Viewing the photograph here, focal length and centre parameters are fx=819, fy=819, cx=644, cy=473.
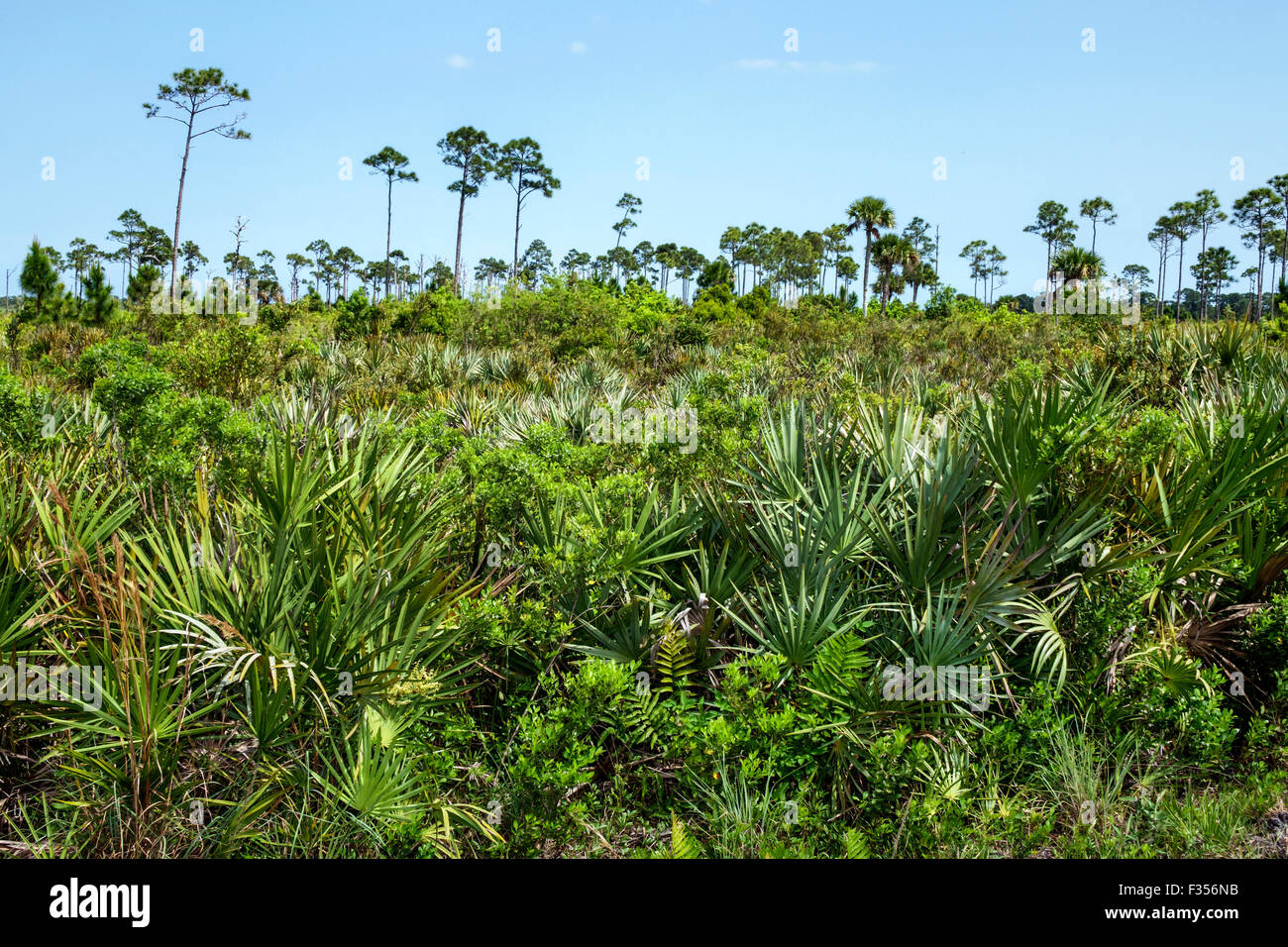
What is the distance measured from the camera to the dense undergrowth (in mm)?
3484

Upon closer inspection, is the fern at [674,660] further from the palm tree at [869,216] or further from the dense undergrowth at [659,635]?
the palm tree at [869,216]

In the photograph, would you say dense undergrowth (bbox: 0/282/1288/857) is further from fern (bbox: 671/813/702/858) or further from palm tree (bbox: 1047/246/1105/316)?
palm tree (bbox: 1047/246/1105/316)

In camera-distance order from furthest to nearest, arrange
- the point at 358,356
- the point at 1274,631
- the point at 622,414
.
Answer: the point at 358,356, the point at 622,414, the point at 1274,631

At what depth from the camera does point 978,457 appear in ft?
16.5

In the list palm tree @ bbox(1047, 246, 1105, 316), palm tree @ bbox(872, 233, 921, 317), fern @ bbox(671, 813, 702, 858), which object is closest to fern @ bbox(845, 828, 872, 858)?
fern @ bbox(671, 813, 702, 858)

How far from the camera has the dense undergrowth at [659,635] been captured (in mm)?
3484

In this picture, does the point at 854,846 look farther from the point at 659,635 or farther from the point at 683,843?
the point at 659,635

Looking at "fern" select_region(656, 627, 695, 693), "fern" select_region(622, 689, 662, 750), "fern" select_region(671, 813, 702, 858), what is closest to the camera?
"fern" select_region(671, 813, 702, 858)

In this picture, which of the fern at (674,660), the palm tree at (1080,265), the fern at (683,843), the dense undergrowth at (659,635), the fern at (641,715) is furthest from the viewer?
the palm tree at (1080,265)

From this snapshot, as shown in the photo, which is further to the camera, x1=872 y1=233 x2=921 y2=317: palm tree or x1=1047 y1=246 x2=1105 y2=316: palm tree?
x1=872 y1=233 x2=921 y2=317: palm tree

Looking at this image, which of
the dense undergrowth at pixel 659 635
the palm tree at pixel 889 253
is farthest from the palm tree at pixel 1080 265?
the dense undergrowth at pixel 659 635

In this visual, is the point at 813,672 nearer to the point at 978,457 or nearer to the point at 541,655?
the point at 541,655
